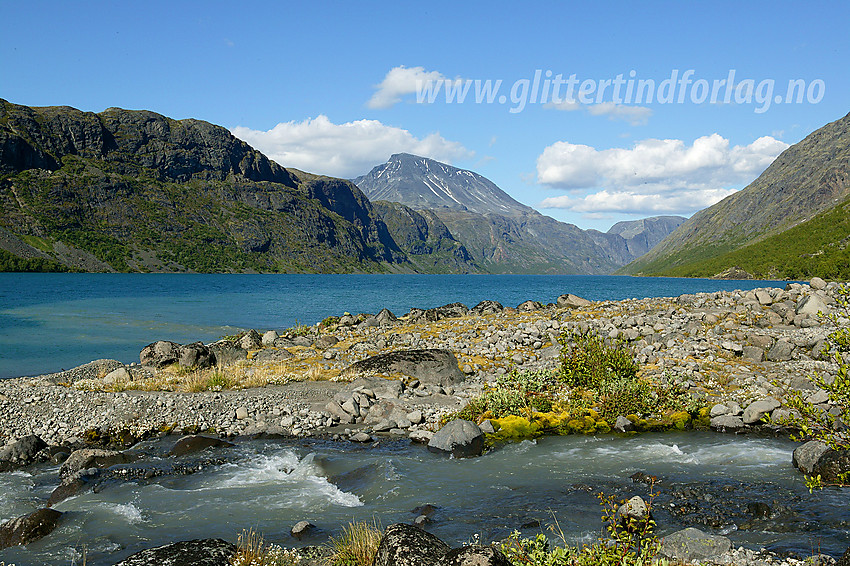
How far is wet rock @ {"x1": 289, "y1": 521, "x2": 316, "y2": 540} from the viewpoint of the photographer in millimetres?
10391

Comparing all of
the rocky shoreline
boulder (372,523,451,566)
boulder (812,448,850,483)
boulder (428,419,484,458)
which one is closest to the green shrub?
the rocky shoreline

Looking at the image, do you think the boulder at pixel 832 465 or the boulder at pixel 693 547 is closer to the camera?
the boulder at pixel 693 547

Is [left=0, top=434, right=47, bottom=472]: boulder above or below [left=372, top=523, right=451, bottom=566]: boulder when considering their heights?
below

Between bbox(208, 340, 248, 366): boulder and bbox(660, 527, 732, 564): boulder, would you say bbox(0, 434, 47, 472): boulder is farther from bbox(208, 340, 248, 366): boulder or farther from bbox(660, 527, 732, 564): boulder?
bbox(660, 527, 732, 564): boulder

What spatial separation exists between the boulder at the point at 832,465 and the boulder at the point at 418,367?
44.1ft

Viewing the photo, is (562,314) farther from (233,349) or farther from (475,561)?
(475,561)

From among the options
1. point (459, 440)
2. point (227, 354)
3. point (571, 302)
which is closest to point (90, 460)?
point (459, 440)

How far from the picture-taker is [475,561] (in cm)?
697

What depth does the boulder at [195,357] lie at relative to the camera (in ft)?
84.1

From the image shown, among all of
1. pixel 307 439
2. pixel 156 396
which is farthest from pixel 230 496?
pixel 156 396

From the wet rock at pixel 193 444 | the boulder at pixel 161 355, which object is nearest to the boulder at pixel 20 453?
the wet rock at pixel 193 444

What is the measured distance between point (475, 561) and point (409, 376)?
1653cm

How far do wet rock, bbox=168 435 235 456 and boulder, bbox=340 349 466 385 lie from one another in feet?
26.4

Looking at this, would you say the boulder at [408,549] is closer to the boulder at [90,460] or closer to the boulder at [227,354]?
the boulder at [90,460]
